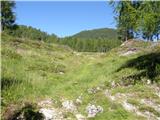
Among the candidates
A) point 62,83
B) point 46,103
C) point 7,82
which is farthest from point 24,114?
point 62,83

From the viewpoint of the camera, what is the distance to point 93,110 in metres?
16.8

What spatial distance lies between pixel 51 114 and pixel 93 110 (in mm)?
1862

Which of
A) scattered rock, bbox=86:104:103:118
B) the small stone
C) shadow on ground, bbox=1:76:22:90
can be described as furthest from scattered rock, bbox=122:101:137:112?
shadow on ground, bbox=1:76:22:90

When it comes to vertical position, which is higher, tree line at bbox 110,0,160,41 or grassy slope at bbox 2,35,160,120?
tree line at bbox 110,0,160,41

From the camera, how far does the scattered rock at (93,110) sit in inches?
649

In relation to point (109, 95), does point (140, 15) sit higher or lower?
higher

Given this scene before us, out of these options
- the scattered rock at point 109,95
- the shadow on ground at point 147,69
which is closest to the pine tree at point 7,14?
the shadow on ground at point 147,69

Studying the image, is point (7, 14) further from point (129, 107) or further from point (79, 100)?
point (129, 107)

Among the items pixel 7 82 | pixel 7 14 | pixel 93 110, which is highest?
pixel 7 14

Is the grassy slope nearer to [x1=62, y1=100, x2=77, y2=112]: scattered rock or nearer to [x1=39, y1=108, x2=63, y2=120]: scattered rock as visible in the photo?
[x1=62, y1=100, x2=77, y2=112]: scattered rock

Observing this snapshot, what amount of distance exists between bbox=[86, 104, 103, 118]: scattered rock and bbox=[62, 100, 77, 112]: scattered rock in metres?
0.69

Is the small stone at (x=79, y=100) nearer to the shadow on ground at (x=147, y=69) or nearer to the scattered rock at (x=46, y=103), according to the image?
the scattered rock at (x=46, y=103)

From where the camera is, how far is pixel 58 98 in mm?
19250

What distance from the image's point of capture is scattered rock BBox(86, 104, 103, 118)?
1649cm
